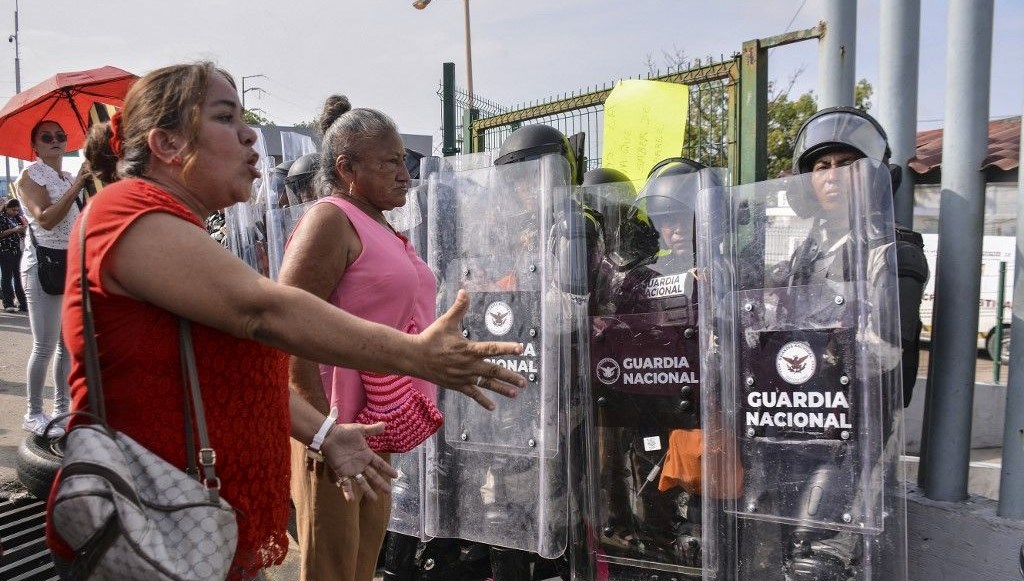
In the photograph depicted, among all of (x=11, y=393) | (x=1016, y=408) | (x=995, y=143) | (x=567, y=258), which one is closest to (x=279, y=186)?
(x=567, y=258)

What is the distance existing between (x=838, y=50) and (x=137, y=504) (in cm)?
358

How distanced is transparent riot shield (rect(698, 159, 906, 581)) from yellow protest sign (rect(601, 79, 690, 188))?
0.93 m

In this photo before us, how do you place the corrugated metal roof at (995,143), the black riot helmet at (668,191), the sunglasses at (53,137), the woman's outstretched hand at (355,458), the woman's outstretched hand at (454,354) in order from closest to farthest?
the woman's outstretched hand at (454,354) → the woman's outstretched hand at (355,458) → the black riot helmet at (668,191) → the sunglasses at (53,137) → the corrugated metal roof at (995,143)

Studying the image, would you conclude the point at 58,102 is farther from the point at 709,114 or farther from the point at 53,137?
the point at 709,114

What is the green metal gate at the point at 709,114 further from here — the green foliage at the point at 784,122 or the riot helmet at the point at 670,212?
the green foliage at the point at 784,122

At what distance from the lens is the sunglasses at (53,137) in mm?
4758

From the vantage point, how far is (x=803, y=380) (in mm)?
2664

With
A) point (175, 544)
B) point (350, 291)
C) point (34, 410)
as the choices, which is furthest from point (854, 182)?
point (34, 410)

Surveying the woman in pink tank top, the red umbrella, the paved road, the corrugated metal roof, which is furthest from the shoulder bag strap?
the corrugated metal roof

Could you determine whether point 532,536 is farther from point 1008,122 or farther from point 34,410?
point 1008,122

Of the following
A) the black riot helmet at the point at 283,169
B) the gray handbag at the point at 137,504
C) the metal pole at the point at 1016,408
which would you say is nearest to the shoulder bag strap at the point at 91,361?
the gray handbag at the point at 137,504

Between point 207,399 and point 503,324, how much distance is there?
6.09 feet

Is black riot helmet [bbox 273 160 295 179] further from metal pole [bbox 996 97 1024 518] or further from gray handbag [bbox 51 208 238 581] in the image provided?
metal pole [bbox 996 97 1024 518]

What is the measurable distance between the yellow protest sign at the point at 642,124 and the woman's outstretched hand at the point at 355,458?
2.16 meters
